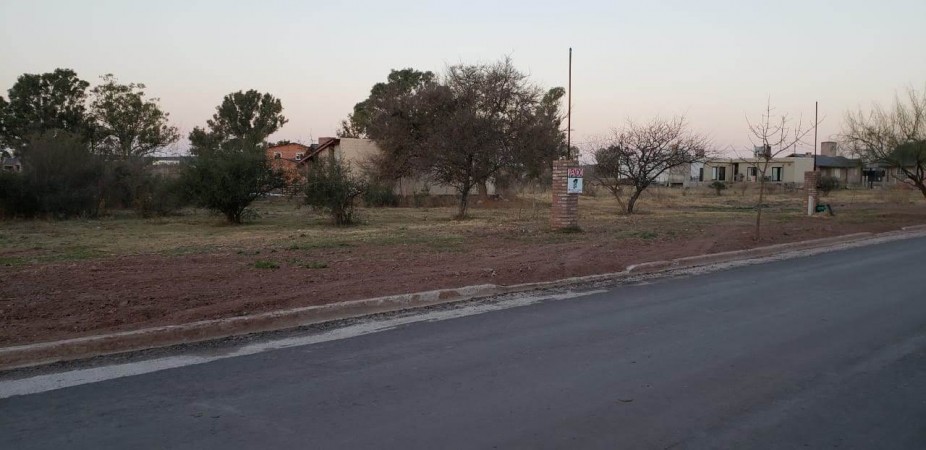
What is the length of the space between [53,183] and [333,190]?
11.6 m

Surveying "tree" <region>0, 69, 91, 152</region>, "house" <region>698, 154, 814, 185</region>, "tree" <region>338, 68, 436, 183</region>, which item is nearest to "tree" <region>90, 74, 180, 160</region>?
"tree" <region>0, 69, 91, 152</region>

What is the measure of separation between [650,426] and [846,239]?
1979cm

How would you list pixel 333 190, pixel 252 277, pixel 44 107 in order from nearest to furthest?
pixel 252 277 < pixel 333 190 < pixel 44 107

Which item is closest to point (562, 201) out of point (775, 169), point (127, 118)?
point (127, 118)

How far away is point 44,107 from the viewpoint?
4872cm

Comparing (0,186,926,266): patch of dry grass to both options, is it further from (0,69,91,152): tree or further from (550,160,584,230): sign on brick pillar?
(0,69,91,152): tree

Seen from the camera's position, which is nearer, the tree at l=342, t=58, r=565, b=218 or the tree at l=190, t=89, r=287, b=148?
the tree at l=342, t=58, r=565, b=218

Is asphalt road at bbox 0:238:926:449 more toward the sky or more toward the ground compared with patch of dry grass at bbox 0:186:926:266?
more toward the ground

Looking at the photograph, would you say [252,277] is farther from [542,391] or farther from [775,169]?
[775,169]

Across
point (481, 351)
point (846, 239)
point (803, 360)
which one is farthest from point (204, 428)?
point (846, 239)

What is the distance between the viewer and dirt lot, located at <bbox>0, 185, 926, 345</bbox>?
9.59 metres

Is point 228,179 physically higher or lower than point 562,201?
higher

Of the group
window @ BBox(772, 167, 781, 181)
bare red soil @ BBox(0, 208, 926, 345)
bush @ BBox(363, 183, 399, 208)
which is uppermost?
window @ BBox(772, 167, 781, 181)

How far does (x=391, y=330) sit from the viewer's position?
878cm
